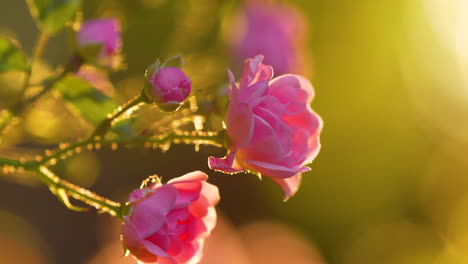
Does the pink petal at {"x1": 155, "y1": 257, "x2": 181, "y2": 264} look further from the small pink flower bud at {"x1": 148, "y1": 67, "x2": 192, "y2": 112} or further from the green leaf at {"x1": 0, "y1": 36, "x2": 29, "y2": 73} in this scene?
the green leaf at {"x1": 0, "y1": 36, "x2": 29, "y2": 73}

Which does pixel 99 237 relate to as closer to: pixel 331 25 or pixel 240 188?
pixel 240 188

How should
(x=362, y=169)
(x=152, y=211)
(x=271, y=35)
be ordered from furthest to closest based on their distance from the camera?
(x=362, y=169), (x=271, y=35), (x=152, y=211)

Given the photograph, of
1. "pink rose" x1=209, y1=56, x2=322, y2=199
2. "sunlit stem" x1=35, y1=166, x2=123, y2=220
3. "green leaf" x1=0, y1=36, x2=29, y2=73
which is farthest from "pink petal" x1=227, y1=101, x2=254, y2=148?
"green leaf" x1=0, y1=36, x2=29, y2=73

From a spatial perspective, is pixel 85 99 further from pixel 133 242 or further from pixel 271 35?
pixel 271 35

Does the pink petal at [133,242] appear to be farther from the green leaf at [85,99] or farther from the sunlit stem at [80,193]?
the green leaf at [85,99]

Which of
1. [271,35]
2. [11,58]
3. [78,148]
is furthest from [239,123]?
[271,35]

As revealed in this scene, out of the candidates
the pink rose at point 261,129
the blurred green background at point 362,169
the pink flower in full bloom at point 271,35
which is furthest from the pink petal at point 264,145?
the blurred green background at point 362,169
